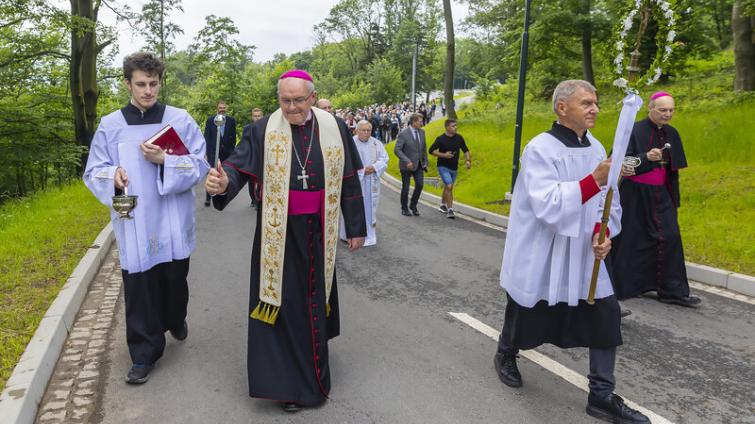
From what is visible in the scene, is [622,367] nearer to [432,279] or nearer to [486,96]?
[432,279]

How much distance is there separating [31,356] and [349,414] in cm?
235

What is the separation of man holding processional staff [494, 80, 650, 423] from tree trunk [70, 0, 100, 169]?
14.6 m

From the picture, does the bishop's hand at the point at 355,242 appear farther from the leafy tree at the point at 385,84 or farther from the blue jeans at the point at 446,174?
the leafy tree at the point at 385,84

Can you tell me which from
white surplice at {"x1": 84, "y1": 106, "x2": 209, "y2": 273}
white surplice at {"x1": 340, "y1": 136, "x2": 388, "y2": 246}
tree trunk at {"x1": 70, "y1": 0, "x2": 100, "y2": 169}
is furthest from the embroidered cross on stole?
tree trunk at {"x1": 70, "y1": 0, "x2": 100, "y2": 169}

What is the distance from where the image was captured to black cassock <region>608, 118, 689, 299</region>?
5746 millimetres

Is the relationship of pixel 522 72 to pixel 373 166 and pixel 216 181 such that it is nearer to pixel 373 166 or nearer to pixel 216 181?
pixel 373 166

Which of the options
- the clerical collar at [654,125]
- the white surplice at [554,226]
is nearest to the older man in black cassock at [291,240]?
the white surplice at [554,226]

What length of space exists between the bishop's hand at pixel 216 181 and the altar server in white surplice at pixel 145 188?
69cm

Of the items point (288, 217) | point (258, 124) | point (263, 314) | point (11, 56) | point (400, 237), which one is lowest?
point (400, 237)

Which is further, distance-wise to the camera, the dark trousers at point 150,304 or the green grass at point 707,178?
the green grass at point 707,178

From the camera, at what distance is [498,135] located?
19.2 metres

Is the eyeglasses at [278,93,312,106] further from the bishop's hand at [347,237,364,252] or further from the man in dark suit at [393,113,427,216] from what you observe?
the man in dark suit at [393,113,427,216]

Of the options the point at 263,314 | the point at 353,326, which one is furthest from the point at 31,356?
the point at 353,326

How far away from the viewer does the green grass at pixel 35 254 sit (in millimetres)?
4559
